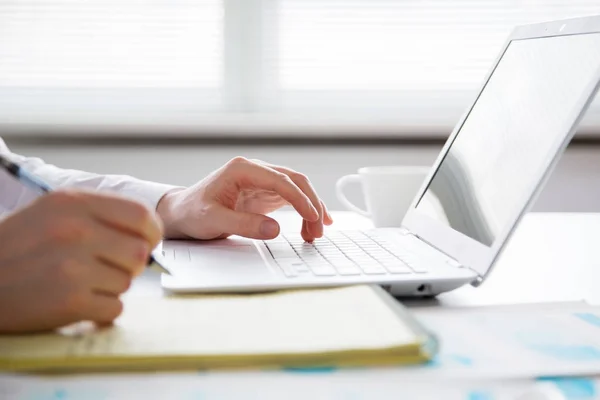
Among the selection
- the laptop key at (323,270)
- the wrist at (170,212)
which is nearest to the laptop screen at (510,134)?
the laptop key at (323,270)

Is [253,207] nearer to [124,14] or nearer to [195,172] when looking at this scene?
[195,172]

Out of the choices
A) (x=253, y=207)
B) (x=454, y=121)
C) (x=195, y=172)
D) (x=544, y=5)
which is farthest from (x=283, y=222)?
(x=544, y=5)

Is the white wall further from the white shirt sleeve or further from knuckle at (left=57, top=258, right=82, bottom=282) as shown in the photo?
knuckle at (left=57, top=258, right=82, bottom=282)

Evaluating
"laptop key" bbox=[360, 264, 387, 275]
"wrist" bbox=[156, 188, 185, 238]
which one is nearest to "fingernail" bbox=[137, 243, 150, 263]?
"laptop key" bbox=[360, 264, 387, 275]

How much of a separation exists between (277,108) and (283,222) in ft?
2.35

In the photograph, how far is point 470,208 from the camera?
72cm

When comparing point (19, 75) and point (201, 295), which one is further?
point (19, 75)

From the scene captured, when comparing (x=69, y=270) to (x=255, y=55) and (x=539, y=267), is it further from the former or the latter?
(x=255, y=55)

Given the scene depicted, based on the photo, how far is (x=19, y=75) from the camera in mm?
1699

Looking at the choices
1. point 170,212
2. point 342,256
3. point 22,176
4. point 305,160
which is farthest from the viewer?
point 305,160

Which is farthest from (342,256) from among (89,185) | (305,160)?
(305,160)

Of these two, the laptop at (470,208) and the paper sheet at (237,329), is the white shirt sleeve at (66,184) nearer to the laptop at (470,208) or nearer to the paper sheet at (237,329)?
the laptop at (470,208)

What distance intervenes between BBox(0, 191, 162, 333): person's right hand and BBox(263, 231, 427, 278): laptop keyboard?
19 cm

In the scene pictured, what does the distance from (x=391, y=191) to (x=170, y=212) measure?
31 centimetres
